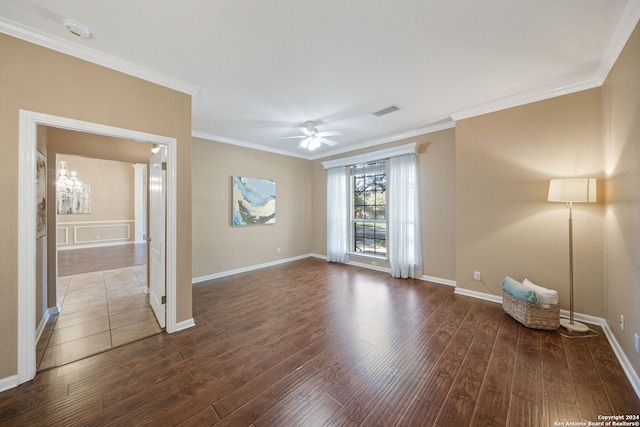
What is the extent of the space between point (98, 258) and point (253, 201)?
16.2 feet

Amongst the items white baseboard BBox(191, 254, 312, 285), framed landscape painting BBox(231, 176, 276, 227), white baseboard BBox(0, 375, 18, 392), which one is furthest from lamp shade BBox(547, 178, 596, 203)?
white baseboard BBox(0, 375, 18, 392)

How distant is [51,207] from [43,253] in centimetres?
65

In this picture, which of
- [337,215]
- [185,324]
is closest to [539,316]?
[337,215]

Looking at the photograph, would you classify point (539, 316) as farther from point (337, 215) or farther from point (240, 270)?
point (240, 270)

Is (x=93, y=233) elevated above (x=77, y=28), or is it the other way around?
(x=77, y=28)

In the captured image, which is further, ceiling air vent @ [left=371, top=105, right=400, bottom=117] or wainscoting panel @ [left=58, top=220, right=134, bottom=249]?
wainscoting panel @ [left=58, top=220, right=134, bottom=249]

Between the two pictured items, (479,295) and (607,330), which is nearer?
(607,330)

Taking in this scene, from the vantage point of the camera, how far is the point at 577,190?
2.40 meters

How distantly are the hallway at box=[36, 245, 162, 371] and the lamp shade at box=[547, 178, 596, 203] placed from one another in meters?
4.71

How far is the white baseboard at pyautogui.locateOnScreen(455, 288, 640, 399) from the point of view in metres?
1.75

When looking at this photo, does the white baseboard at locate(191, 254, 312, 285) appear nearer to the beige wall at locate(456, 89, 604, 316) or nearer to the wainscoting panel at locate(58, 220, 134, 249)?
the beige wall at locate(456, 89, 604, 316)

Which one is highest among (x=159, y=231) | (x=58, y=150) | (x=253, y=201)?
(x=58, y=150)

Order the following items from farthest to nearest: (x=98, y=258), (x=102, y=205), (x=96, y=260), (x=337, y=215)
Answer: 1. (x=102, y=205)
2. (x=98, y=258)
3. (x=96, y=260)
4. (x=337, y=215)

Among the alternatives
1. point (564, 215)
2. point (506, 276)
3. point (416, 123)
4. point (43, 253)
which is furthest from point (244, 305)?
point (564, 215)
